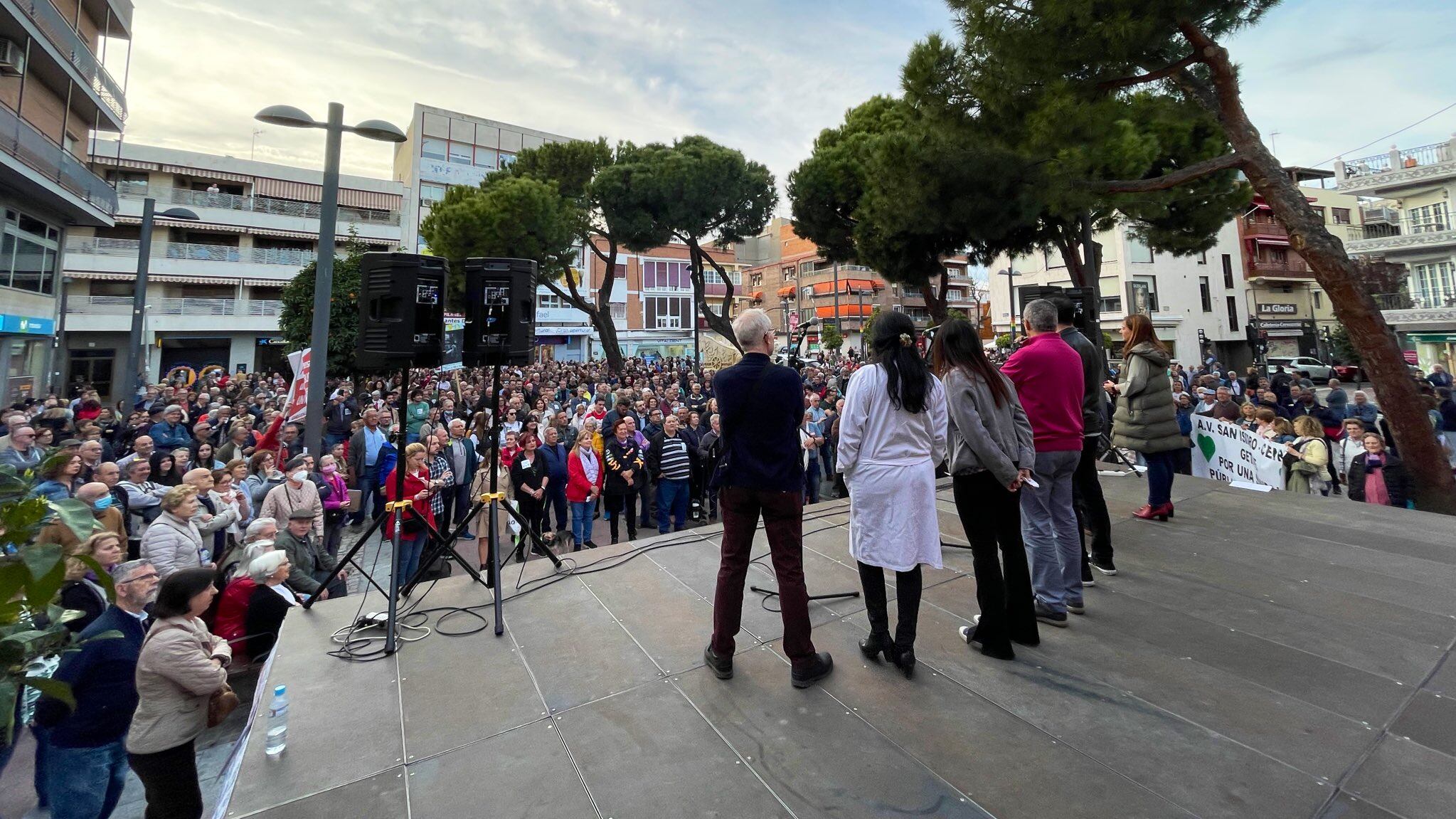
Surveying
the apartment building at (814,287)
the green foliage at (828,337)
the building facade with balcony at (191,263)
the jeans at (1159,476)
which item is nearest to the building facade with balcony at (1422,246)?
the apartment building at (814,287)

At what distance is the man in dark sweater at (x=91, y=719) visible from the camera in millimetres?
2945

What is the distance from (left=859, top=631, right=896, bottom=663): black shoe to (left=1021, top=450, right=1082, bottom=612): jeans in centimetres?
97

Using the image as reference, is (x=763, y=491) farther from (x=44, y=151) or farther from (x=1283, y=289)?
(x=1283, y=289)

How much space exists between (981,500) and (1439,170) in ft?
124

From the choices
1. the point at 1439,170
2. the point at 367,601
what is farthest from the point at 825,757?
the point at 1439,170

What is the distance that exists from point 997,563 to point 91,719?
4.48 metres

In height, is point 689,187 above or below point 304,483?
above

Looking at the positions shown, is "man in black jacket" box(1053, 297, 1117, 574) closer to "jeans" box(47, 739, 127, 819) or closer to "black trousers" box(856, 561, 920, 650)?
"black trousers" box(856, 561, 920, 650)

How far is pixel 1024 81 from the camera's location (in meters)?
7.05

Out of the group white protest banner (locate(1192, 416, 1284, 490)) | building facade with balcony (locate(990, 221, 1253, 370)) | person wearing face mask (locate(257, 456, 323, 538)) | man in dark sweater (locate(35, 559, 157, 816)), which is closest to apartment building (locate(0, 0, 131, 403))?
person wearing face mask (locate(257, 456, 323, 538))

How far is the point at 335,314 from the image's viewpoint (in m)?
16.5

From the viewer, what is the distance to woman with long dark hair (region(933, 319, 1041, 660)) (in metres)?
2.80

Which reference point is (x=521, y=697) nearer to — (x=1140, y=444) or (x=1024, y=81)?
(x=1140, y=444)

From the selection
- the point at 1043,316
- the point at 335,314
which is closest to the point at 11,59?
the point at 335,314
